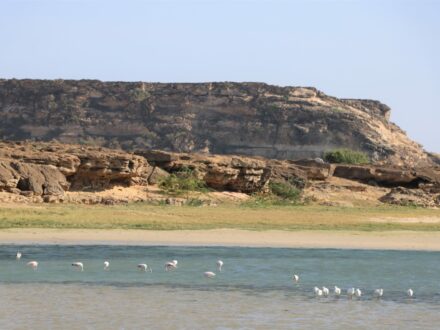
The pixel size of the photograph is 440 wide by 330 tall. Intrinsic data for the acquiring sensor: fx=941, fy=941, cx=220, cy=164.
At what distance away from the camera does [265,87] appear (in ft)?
284

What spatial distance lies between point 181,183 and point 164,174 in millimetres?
2059

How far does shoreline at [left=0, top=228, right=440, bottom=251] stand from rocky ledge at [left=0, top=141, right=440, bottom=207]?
7112mm

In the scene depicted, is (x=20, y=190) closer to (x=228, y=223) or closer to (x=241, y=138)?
(x=228, y=223)

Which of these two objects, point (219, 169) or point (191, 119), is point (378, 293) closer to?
point (219, 169)

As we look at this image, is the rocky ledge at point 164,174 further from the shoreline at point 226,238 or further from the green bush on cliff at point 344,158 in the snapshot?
the green bush on cliff at point 344,158

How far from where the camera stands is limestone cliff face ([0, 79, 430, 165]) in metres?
82.8

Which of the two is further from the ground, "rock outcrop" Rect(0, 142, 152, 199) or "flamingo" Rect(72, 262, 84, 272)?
"rock outcrop" Rect(0, 142, 152, 199)

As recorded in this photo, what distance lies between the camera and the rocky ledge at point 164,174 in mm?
34500

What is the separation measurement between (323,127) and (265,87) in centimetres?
722

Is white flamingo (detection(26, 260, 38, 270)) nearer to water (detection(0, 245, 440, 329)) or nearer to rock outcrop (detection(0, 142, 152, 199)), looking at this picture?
water (detection(0, 245, 440, 329))

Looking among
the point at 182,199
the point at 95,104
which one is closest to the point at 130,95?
the point at 95,104

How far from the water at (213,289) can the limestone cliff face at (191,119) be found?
193ft

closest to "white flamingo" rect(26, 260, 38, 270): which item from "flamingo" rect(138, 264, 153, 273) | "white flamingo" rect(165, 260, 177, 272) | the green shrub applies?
"flamingo" rect(138, 264, 153, 273)

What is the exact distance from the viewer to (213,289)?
16.9 meters
